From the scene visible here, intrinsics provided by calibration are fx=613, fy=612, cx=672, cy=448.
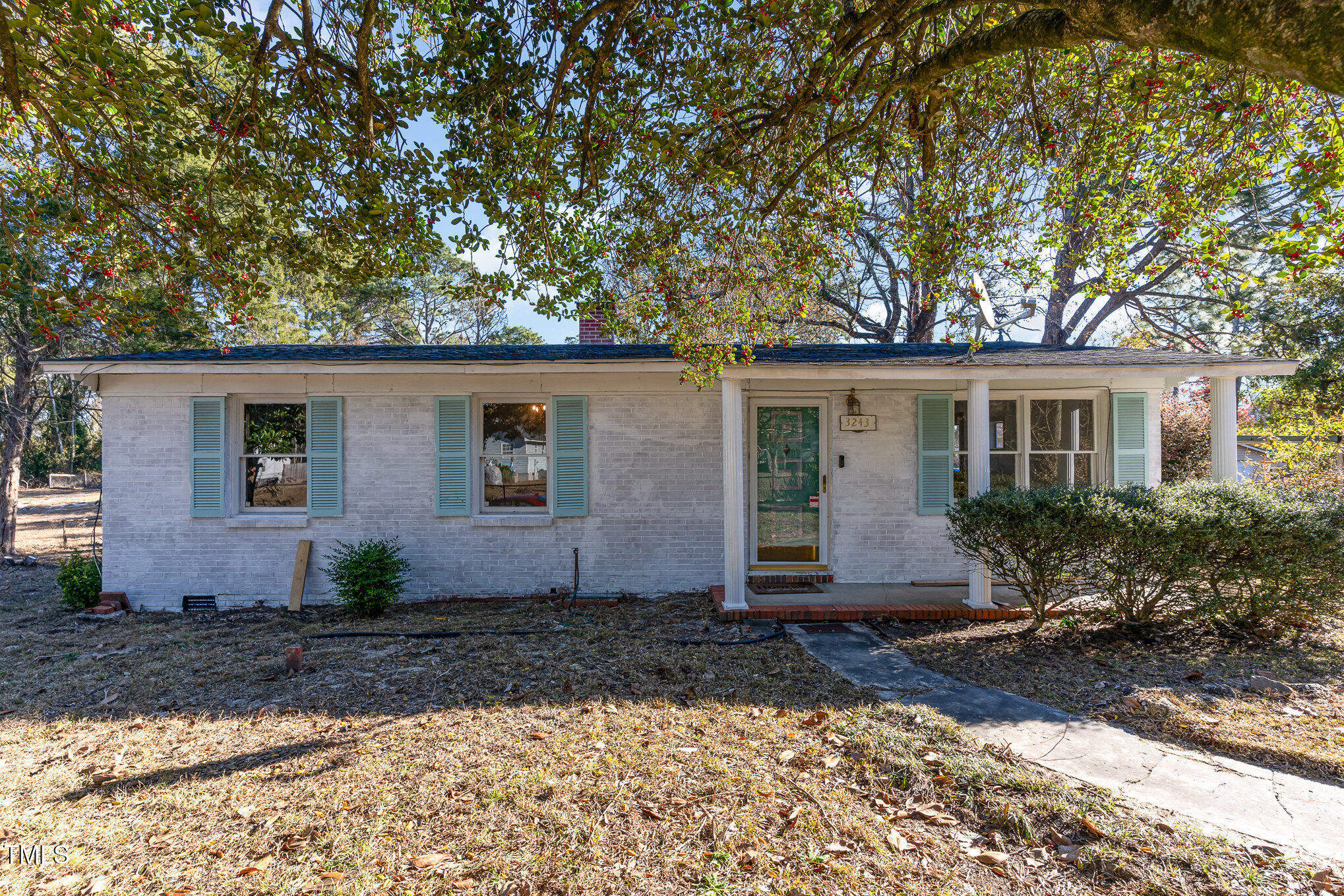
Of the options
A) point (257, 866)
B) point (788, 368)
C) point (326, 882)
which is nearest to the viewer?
point (326, 882)

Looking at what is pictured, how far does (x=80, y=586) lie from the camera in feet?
23.9

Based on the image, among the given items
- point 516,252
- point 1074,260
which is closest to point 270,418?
point 516,252

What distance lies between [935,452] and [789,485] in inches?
71.9

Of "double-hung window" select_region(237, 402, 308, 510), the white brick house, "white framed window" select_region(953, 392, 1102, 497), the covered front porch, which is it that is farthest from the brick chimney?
"white framed window" select_region(953, 392, 1102, 497)

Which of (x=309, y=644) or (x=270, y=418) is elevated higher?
(x=270, y=418)

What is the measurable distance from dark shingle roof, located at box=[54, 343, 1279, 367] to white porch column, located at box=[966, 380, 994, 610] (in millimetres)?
348

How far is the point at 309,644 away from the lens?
5.69 m

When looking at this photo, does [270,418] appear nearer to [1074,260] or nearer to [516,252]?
[516,252]

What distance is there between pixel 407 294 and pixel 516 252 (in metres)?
18.8

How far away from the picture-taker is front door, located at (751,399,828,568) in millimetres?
7566

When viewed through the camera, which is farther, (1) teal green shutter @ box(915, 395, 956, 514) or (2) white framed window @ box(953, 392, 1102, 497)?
(2) white framed window @ box(953, 392, 1102, 497)

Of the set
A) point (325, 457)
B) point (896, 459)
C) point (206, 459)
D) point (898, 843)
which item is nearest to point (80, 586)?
point (206, 459)

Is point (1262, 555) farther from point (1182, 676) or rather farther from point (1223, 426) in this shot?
point (1223, 426)

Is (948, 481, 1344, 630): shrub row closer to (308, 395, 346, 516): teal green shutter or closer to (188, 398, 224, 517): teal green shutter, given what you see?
(308, 395, 346, 516): teal green shutter
